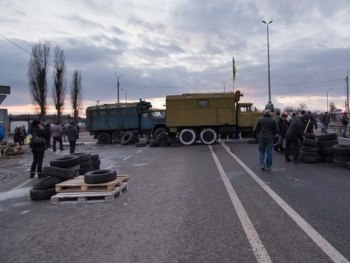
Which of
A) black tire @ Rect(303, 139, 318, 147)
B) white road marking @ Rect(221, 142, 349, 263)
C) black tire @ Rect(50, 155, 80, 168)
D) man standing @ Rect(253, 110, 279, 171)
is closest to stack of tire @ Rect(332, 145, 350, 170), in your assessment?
black tire @ Rect(303, 139, 318, 147)

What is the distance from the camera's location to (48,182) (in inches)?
400

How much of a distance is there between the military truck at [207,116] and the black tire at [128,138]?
466 cm

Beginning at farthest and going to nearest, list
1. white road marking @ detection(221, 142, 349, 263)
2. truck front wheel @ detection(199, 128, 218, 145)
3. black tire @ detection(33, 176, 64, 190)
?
truck front wheel @ detection(199, 128, 218, 145) → black tire @ detection(33, 176, 64, 190) → white road marking @ detection(221, 142, 349, 263)

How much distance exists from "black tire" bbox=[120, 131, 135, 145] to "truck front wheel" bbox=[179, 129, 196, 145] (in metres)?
5.28

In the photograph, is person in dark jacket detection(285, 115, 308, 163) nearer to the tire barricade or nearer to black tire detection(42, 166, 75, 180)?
the tire barricade

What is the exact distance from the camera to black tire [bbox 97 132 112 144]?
3506 centimetres

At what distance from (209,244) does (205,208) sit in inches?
90.6

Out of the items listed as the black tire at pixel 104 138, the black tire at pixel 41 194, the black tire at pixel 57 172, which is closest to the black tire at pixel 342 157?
the black tire at pixel 57 172

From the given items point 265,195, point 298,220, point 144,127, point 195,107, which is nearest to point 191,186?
point 265,195

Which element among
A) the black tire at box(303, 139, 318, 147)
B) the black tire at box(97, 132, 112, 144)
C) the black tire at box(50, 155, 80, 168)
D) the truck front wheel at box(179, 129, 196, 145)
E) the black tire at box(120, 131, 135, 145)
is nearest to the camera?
the black tire at box(50, 155, 80, 168)

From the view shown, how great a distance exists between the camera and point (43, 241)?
21.1 ft

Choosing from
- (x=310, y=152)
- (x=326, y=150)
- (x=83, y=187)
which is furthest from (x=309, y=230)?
(x=326, y=150)

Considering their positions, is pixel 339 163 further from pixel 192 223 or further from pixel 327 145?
pixel 192 223

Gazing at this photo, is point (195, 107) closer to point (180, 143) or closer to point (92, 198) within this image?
point (180, 143)
